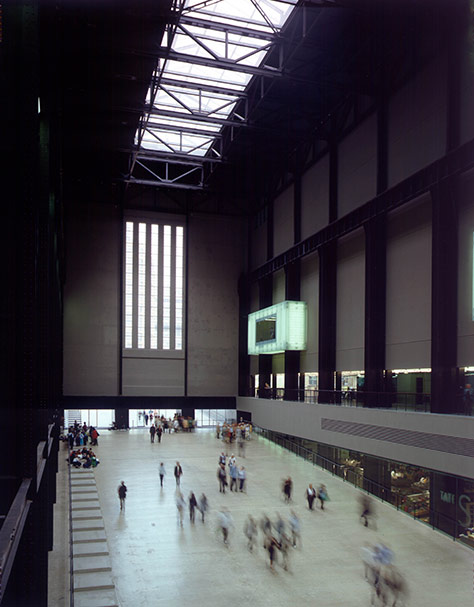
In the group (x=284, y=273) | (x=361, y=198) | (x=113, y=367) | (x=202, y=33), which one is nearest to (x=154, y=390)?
(x=113, y=367)

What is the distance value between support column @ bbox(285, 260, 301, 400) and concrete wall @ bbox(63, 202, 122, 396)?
16.3m

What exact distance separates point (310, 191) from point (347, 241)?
7.00 metres

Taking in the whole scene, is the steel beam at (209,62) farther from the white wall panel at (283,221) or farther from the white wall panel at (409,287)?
the white wall panel at (283,221)

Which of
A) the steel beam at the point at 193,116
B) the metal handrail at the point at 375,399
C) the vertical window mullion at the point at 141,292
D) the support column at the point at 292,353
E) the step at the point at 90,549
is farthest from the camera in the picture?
the vertical window mullion at the point at 141,292

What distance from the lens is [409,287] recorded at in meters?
27.4

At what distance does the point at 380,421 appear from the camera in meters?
25.4

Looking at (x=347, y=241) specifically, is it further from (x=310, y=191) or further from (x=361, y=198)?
(x=310, y=191)

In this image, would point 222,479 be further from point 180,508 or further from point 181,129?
point 181,129

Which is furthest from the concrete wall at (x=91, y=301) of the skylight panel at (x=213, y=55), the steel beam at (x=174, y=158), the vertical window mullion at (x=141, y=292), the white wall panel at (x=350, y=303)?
the white wall panel at (x=350, y=303)

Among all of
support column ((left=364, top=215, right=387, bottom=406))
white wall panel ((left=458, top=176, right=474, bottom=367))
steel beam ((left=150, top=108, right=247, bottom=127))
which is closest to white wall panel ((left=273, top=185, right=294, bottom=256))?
steel beam ((left=150, top=108, right=247, bottom=127))

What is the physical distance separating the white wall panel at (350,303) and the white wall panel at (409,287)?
326 cm

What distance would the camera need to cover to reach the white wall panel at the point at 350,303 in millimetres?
32469

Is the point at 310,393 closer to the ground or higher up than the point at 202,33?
closer to the ground

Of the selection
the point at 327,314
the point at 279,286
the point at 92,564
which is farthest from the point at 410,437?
the point at 279,286
